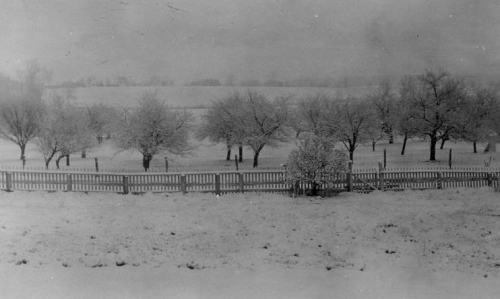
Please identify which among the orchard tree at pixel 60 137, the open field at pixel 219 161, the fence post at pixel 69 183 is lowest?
the open field at pixel 219 161

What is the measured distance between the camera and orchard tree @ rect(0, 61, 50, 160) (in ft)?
111

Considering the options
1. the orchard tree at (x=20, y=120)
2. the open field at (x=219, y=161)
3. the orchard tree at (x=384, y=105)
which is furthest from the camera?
the orchard tree at (x=384, y=105)

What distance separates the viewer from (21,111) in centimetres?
3594

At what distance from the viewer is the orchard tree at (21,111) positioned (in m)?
33.8

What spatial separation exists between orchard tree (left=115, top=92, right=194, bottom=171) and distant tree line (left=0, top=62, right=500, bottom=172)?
0.07 m

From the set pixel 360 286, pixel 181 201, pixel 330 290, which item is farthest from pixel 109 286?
pixel 181 201

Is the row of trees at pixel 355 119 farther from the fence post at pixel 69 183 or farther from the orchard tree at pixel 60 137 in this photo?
the fence post at pixel 69 183

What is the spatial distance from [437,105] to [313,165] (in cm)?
2833

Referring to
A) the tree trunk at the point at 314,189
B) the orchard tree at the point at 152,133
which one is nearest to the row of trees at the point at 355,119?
the orchard tree at the point at 152,133

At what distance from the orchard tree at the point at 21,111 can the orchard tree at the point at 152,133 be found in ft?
24.9

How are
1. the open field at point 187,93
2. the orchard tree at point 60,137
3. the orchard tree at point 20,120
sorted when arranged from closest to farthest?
the orchard tree at point 60,137 → the orchard tree at point 20,120 → the open field at point 187,93

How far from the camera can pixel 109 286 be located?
7.07 metres

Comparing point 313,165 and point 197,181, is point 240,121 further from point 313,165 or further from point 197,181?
point 313,165

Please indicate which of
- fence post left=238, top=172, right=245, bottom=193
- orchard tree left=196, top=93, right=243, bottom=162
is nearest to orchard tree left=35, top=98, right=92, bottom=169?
orchard tree left=196, top=93, right=243, bottom=162
